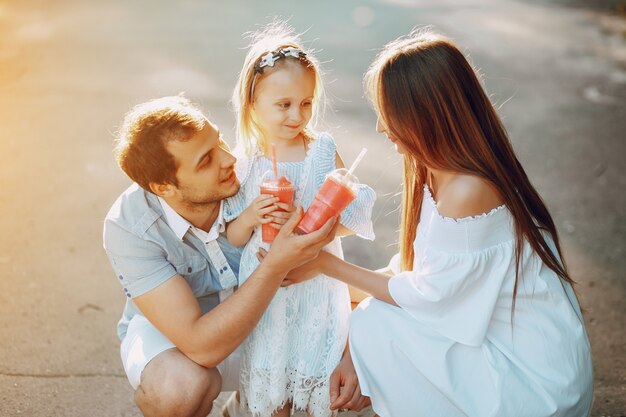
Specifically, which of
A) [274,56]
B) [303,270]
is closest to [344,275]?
[303,270]

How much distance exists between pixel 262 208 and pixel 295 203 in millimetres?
221

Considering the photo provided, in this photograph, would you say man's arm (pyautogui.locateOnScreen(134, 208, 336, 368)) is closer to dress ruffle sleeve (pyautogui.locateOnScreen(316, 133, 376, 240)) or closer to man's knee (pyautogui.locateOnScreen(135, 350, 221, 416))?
man's knee (pyautogui.locateOnScreen(135, 350, 221, 416))

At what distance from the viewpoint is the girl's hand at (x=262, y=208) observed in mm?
2346

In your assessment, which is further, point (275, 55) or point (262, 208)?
point (275, 55)

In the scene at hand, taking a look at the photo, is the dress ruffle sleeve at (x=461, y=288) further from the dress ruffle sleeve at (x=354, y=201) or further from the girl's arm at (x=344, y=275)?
the dress ruffle sleeve at (x=354, y=201)

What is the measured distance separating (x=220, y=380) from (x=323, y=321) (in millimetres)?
467

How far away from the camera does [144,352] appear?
2621 mm

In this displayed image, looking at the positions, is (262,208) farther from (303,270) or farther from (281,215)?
(303,270)

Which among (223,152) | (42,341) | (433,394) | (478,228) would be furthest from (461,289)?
(42,341)

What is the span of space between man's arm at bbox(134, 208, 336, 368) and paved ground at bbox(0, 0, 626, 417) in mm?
769

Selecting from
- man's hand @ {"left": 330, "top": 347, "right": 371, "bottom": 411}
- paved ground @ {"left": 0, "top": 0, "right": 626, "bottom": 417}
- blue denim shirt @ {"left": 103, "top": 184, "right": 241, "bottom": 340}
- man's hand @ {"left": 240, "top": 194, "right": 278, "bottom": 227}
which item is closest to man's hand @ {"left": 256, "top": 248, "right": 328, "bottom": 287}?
man's hand @ {"left": 240, "top": 194, "right": 278, "bottom": 227}

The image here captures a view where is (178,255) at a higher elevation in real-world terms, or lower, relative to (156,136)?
lower

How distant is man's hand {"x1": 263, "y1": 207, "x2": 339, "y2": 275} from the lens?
234 cm

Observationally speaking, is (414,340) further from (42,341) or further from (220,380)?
(42,341)
